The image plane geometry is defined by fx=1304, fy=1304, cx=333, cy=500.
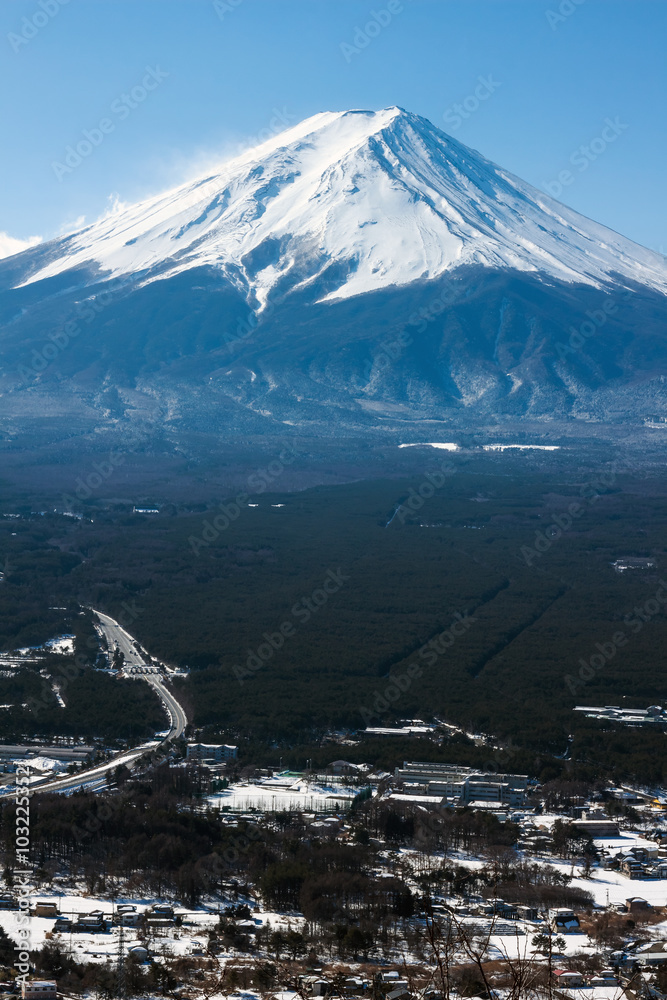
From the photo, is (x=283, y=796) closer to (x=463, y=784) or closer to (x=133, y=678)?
(x=463, y=784)

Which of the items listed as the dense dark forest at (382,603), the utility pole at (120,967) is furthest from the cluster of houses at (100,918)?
the dense dark forest at (382,603)

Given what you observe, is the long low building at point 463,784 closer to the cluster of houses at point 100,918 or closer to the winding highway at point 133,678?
the winding highway at point 133,678

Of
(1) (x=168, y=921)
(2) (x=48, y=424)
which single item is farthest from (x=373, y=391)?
(1) (x=168, y=921)

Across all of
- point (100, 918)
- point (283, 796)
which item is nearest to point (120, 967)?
point (100, 918)

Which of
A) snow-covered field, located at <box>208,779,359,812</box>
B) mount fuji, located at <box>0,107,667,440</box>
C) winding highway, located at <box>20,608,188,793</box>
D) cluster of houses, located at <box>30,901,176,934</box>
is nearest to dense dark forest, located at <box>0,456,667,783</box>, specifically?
winding highway, located at <box>20,608,188,793</box>

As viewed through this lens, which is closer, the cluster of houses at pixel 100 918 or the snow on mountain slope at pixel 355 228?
the cluster of houses at pixel 100 918

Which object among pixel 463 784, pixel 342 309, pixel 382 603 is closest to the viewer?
pixel 463 784

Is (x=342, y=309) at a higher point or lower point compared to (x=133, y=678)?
higher

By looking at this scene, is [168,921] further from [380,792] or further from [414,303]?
[414,303]

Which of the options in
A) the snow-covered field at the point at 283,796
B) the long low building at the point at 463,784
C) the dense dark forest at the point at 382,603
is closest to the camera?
the snow-covered field at the point at 283,796
